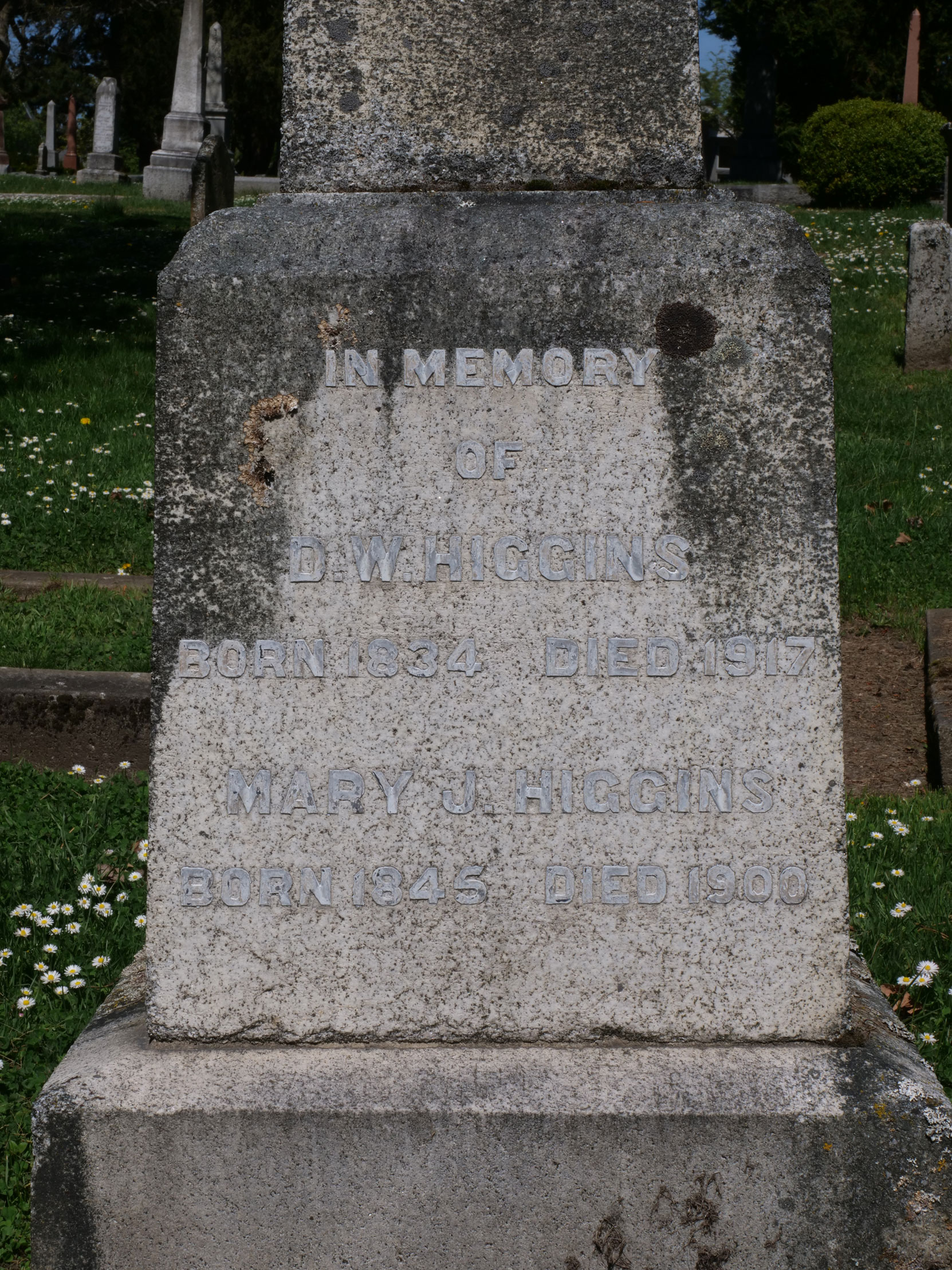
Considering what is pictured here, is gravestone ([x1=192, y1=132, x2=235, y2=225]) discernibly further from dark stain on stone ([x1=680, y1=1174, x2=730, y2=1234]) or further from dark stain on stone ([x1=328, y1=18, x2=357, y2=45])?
dark stain on stone ([x1=680, y1=1174, x2=730, y2=1234])

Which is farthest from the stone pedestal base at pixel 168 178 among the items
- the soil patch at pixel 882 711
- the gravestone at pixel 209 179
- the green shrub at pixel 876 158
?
the soil patch at pixel 882 711

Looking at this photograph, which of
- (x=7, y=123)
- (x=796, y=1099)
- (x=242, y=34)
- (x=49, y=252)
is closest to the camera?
(x=796, y=1099)

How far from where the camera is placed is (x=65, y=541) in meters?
6.66

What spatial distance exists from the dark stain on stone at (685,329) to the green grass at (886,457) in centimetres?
437

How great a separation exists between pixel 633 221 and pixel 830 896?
3.69 feet

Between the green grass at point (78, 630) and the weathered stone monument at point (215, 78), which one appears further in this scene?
the weathered stone monument at point (215, 78)

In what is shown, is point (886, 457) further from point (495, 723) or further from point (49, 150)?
point (49, 150)

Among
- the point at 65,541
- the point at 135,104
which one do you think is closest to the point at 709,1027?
the point at 65,541

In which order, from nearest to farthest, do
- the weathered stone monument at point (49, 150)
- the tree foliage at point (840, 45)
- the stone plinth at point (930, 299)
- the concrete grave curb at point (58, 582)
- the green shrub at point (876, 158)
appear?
the concrete grave curb at point (58, 582)
the stone plinth at point (930, 299)
the green shrub at point (876, 158)
the tree foliage at point (840, 45)
the weathered stone monument at point (49, 150)

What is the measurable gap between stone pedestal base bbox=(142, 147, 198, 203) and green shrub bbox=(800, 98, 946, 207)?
9.55 m

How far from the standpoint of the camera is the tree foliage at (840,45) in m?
29.6

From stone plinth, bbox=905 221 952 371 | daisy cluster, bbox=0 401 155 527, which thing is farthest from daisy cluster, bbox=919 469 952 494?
daisy cluster, bbox=0 401 155 527

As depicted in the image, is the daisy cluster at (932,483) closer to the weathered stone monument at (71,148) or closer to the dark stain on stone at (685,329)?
the dark stain on stone at (685,329)

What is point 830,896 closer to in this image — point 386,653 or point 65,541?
point 386,653
